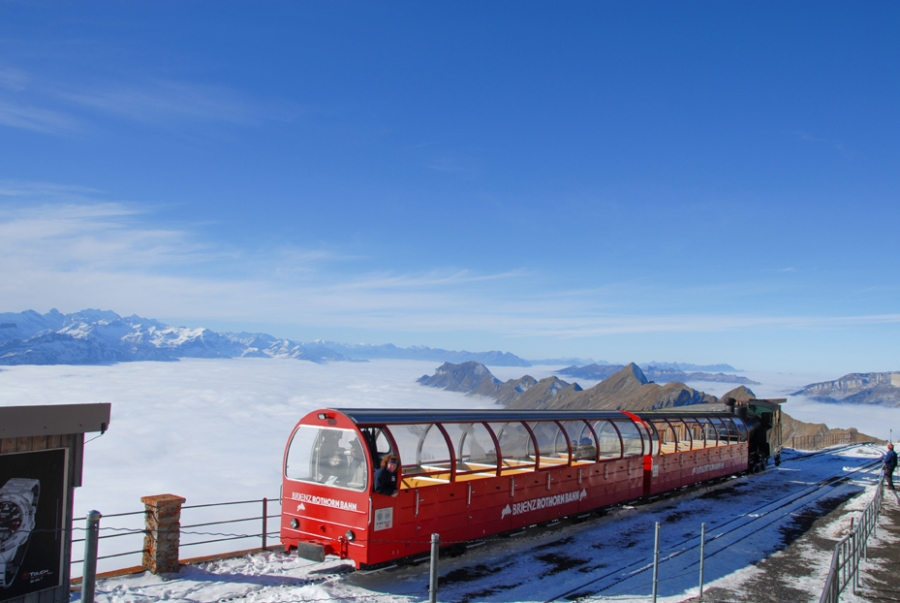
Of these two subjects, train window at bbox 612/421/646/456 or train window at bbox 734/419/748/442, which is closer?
train window at bbox 612/421/646/456

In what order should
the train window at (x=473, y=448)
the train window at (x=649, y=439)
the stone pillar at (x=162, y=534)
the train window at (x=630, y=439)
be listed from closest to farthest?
the stone pillar at (x=162, y=534) → the train window at (x=473, y=448) → the train window at (x=630, y=439) → the train window at (x=649, y=439)

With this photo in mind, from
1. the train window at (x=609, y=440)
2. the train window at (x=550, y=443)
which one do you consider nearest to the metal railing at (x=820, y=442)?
the train window at (x=609, y=440)

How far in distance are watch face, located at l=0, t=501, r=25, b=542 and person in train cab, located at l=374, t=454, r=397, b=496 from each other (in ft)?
17.9

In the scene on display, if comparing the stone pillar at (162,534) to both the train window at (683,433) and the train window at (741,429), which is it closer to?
the train window at (683,433)

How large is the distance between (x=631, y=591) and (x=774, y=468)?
24.9 metres

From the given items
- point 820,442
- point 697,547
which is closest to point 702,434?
point 697,547

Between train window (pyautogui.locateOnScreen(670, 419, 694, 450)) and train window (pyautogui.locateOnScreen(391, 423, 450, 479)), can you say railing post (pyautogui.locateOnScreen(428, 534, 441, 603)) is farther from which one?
train window (pyautogui.locateOnScreen(670, 419, 694, 450))

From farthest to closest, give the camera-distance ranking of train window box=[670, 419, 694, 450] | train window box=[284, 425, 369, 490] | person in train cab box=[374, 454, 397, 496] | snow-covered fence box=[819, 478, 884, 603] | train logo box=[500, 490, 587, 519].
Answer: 1. train window box=[670, 419, 694, 450]
2. train logo box=[500, 490, 587, 519]
3. train window box=[284, 425, 369, 490]
4. person in train cab box=[374, 454, 397, 496]
5. snow-covered fence box=[819, 478, 884, 603]

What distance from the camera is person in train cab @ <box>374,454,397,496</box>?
11.2 meters

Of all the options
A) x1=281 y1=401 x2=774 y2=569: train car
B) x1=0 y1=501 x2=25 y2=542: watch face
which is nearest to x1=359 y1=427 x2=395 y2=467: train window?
x1=281 y1=401 x2=774 y2=569: train car

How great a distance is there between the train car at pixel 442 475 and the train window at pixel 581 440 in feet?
0.12

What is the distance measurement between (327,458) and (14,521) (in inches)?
211

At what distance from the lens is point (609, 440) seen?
1841 centimetres

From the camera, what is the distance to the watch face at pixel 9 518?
7.74m
